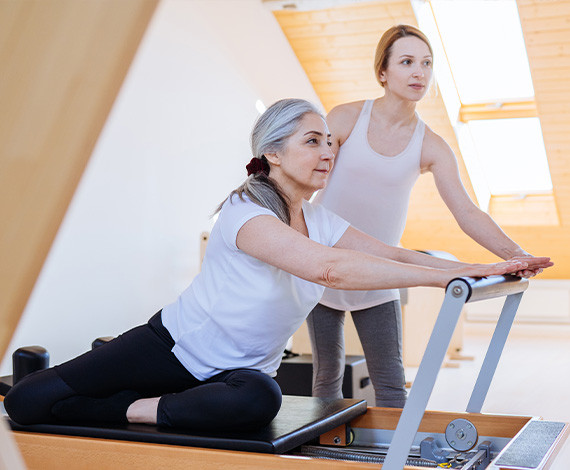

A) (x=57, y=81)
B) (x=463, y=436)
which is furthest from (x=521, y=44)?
(x=57, y=81)

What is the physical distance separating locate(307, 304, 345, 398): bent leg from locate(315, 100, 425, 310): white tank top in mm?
46

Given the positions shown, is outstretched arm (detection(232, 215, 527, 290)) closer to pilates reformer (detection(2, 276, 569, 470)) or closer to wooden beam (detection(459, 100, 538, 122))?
pilates reformer (detection(2, 276, 569, 470))

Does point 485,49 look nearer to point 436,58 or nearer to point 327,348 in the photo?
point 436,58

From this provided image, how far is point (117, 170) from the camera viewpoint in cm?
367

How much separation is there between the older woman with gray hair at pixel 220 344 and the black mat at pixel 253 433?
5 cm

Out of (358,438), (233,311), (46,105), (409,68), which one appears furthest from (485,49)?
(46,105)

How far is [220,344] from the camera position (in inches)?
60.0

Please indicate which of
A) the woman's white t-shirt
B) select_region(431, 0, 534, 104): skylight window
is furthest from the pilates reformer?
select_region(431, 0, 534, 104): skylight window

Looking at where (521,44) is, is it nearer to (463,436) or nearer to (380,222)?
(380,222)

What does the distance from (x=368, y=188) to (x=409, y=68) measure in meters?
0.35

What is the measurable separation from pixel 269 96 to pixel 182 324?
12.7ft

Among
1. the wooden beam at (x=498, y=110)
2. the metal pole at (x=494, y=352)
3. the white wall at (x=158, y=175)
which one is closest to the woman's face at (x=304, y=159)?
the metal pole at (x=494, y=352)

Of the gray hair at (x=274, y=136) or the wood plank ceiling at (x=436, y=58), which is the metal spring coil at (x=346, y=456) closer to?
the gray hair at (x=274, y=136)

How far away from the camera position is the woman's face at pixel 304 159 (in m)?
1.63
